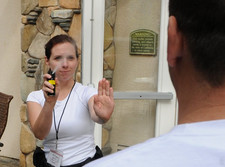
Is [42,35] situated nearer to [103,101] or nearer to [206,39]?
[103,101]

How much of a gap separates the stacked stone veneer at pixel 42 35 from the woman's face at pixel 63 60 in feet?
3.34

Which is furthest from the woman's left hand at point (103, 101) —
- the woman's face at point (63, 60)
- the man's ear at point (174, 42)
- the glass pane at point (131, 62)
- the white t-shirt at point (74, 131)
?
the glass pane at point (131, 62)

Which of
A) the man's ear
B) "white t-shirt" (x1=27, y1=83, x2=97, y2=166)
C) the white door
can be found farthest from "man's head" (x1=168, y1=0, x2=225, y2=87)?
the white door

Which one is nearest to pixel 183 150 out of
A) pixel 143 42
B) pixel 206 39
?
pixel 206 39

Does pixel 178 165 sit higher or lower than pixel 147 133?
higher

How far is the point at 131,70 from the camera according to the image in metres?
3.30

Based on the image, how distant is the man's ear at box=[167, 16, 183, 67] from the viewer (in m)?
0.76

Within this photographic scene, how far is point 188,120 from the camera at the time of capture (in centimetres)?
75

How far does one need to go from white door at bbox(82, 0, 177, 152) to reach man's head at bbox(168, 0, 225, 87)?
2418 mm

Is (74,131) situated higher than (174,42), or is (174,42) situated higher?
(174,42)

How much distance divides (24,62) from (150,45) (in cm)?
130

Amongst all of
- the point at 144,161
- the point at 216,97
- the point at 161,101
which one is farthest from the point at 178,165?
the point at 161,101

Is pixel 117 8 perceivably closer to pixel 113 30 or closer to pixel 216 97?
pixel 113 30

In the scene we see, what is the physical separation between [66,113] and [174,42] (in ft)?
4.36
